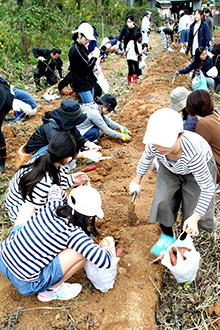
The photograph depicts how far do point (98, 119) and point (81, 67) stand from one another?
112 cm

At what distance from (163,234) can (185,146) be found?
885 millimetres

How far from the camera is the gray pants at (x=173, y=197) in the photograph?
2.04m

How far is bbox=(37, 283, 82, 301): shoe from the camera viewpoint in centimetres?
190

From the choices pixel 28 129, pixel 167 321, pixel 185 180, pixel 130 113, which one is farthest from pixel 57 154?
pixel 130 113

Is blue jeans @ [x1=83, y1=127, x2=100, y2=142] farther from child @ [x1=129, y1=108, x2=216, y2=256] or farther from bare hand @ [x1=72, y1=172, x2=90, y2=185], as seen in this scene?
child @ [x1=129, y1=108, x2=216, y2=256]

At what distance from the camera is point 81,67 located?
4.34m

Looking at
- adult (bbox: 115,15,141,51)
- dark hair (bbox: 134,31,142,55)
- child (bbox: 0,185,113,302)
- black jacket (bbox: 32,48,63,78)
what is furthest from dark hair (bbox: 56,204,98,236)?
adult (bbox: 115,15,141,51)

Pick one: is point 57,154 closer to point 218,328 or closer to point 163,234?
point 163,234

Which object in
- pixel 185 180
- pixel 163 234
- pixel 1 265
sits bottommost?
pixel 163 234

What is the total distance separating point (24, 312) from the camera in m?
1.89

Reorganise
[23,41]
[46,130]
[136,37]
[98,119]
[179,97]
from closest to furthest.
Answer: [46,130] → [179,97] → [98,119] → [136,37] → [23,41]

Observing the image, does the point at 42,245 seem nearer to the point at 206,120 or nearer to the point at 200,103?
the point at 206,120

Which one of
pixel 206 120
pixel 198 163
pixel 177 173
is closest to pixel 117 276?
pixel 177 173

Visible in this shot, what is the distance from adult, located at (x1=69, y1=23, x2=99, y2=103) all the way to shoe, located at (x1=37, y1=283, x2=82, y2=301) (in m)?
3.29
